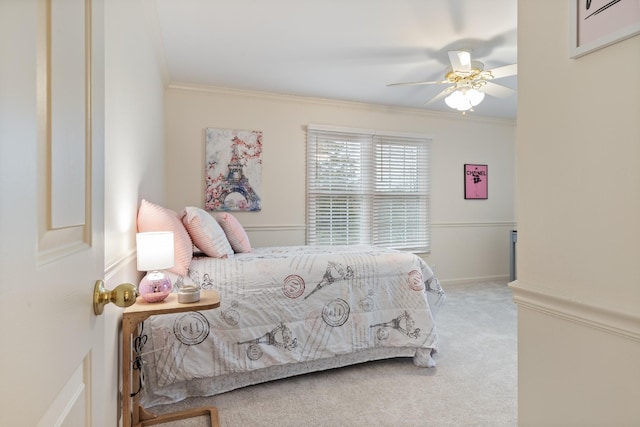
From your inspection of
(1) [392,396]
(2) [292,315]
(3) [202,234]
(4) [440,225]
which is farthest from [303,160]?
(1) [392,396]

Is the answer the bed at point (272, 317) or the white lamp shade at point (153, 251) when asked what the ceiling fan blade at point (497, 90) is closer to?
the bed at point (272, 317)

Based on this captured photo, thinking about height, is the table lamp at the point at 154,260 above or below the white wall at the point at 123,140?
below

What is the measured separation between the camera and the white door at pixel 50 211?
37cm

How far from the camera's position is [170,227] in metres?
1.98

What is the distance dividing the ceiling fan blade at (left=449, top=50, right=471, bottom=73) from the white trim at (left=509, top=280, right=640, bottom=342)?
2150 mm

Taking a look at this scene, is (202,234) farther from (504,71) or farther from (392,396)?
(504,71)

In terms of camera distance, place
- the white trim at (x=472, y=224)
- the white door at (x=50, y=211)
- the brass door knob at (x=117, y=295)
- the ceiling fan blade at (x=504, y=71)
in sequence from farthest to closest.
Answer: the white trim at (x=472, y=224) → the ceiling fan blade at (x=504, y=71) → the brass door knob at (x=117, y=295) → the white door at (x=50, y=211)

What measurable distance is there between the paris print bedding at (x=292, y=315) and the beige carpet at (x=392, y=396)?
0.48 feet

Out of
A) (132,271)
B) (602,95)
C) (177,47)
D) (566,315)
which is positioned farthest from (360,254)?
(177,47)

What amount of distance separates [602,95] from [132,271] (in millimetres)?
2052

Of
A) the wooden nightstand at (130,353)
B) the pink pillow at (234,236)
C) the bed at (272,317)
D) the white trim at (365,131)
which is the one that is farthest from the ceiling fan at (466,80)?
the wooden nightstand at (130,353)

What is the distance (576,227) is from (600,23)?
0.48 metres

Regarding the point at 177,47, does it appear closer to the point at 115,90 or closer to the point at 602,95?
the point at 115,90

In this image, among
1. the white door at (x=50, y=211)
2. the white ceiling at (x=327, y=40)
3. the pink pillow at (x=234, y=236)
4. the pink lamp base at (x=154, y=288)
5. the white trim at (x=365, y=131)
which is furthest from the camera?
the white trim at (x=365, y=131)
